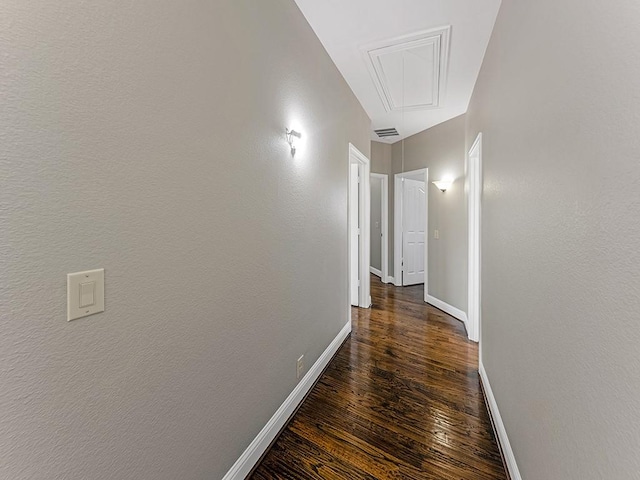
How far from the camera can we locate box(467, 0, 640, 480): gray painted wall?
666 millimetres

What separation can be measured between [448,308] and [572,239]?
3.42 metres

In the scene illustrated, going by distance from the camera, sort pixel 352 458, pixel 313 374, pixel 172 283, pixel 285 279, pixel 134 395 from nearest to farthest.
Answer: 1. pixel 134 395
2. pixel 172 283
3. pixel 352 458
4. pixel 285 279
5. pixel 313 374

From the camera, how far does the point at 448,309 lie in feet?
13.3

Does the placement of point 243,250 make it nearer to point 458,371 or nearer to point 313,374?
point 313,374

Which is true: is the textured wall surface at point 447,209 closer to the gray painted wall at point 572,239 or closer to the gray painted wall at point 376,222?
the gray painted wall at point 376,222

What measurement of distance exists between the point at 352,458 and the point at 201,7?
2228 millimetres

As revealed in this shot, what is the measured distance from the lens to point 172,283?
1057 mm

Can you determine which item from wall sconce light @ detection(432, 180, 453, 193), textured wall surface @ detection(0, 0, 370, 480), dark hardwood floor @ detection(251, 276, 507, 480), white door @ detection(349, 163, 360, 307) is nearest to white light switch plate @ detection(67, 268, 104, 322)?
textured wall surface @ detection(0, 0, 370, 480)

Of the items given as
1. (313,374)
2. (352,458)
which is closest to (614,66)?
(352,458)

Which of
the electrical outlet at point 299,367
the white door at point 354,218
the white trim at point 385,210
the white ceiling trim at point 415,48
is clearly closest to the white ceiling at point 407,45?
the white ceiling trim at point 415,48

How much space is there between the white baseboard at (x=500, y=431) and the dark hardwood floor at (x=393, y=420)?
48mm

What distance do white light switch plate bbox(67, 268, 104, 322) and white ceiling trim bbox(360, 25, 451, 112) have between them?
248 cm

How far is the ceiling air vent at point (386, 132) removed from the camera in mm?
4602

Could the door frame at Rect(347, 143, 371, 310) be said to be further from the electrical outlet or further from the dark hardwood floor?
the electrical outlet
